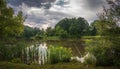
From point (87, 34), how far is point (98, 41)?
60.7 metres

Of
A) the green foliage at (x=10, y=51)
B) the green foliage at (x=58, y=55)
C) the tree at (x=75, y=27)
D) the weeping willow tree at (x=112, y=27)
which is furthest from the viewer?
the tree at (x=75, y=27)

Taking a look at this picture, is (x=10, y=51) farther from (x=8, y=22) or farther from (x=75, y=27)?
(x=75, y=27)

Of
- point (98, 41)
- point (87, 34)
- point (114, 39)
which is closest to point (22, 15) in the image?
point (98, 41)

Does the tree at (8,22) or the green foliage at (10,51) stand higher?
the tree at (8,22)

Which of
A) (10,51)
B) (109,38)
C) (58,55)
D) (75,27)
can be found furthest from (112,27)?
(75,27)

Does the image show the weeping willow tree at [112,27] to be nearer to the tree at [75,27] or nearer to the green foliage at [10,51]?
the green foliage at [10,51]

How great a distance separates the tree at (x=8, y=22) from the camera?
19016 mm

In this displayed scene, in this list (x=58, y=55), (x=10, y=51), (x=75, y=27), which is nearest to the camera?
(x=58, y=55)

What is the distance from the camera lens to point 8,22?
746 inches

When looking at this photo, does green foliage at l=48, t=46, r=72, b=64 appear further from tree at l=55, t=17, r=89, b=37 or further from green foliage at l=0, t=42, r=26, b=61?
tree at l=55, t=17, r=89, b=37

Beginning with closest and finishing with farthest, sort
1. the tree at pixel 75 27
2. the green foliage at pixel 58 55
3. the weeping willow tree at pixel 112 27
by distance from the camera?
1. the weeping willow tree at pixel 112 27
2. the green foliage at pixel 58 55
3. the tree at pixel 75 27

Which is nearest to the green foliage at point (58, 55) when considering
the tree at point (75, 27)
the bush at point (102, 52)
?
the bush at point (102, 52)

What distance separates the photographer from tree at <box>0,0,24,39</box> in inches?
749

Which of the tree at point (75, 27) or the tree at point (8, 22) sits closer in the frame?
the tree at point (8, 22)
